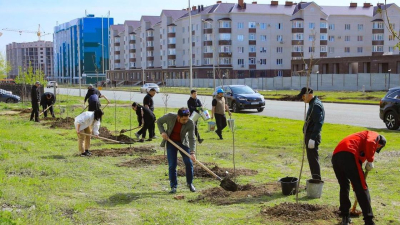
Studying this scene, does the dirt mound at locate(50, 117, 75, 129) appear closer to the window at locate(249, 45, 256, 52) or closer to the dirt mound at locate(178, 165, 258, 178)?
the dirt mound at locate(178, 165, 258, 178)

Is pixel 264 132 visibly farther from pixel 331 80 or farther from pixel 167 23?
pixel 167 23

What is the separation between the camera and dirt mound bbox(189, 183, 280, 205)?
796 centimetres

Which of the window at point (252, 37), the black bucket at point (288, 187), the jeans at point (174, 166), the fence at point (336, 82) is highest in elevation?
the window at point (252, 37)

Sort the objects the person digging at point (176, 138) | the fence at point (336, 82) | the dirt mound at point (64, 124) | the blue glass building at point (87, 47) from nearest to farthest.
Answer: the person digging at point (176, 138), the dirt mound at point (64, 124), the fence at point (336, 82), the blue glass building at point (87, 47)

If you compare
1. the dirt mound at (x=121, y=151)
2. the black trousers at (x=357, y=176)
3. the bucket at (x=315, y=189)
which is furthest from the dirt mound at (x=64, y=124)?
the black trousers at (x=357, y=176)

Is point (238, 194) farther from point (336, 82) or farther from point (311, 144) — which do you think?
point (336, 82)

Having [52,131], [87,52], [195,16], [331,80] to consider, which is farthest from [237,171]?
[87,52]

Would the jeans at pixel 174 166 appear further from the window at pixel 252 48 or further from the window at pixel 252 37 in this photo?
the window at pixel 252 37

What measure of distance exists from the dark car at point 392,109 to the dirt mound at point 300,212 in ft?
37.6

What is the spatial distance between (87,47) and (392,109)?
120531 mm

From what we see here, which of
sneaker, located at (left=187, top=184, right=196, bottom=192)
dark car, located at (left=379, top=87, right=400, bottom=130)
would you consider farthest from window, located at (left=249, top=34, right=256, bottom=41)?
sneaker, located at (left=187, top=184, right=196, bottom=192)

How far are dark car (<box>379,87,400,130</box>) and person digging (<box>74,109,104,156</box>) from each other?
10411mm

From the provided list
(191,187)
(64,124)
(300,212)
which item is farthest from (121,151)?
(64,124)

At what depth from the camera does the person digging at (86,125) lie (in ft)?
39.8
